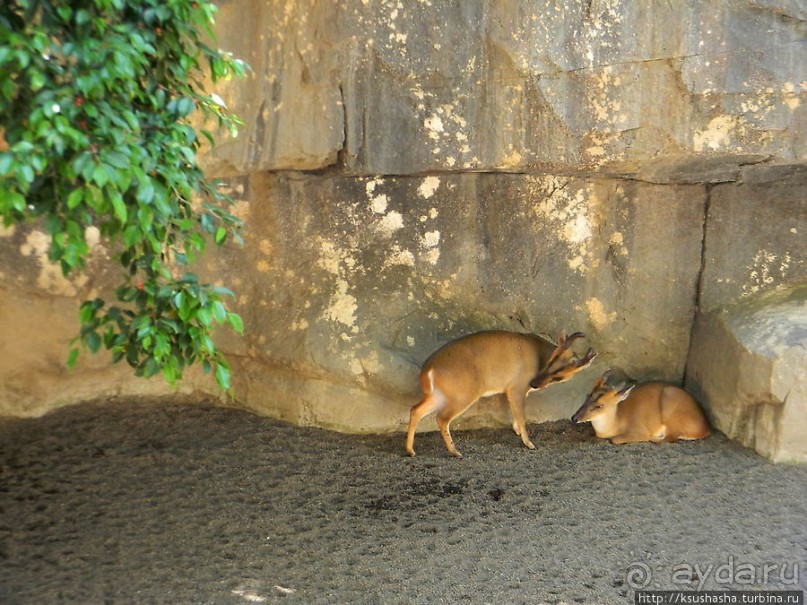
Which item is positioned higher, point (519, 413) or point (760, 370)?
point (760, 370)

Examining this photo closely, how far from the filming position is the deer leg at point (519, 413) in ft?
16.3

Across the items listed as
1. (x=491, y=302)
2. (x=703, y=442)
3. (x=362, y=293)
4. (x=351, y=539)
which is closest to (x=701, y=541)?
(x=703, y=442)

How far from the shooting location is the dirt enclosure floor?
3430mm

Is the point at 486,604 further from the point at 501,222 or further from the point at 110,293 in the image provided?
the point at 110,293

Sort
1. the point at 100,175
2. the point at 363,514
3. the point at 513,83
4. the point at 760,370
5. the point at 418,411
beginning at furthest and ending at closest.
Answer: the point at 418,411 < the point at 760,370 < the point at 513,83 < the point at 363,514 < the point at 100,175

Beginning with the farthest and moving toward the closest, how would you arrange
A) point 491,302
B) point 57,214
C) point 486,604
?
point 491,302 < point 486,604 < point 57,214

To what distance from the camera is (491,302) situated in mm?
5176

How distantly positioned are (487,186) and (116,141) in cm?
314

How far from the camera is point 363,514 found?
407cm

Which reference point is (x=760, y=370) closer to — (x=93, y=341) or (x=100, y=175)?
(x=93, y=341)

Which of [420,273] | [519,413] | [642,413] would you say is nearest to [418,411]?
[519,413]

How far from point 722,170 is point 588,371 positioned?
4.75 ft

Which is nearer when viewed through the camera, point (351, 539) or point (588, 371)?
point (351, 539)

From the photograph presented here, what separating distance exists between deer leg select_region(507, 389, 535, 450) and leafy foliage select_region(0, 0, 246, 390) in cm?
270
